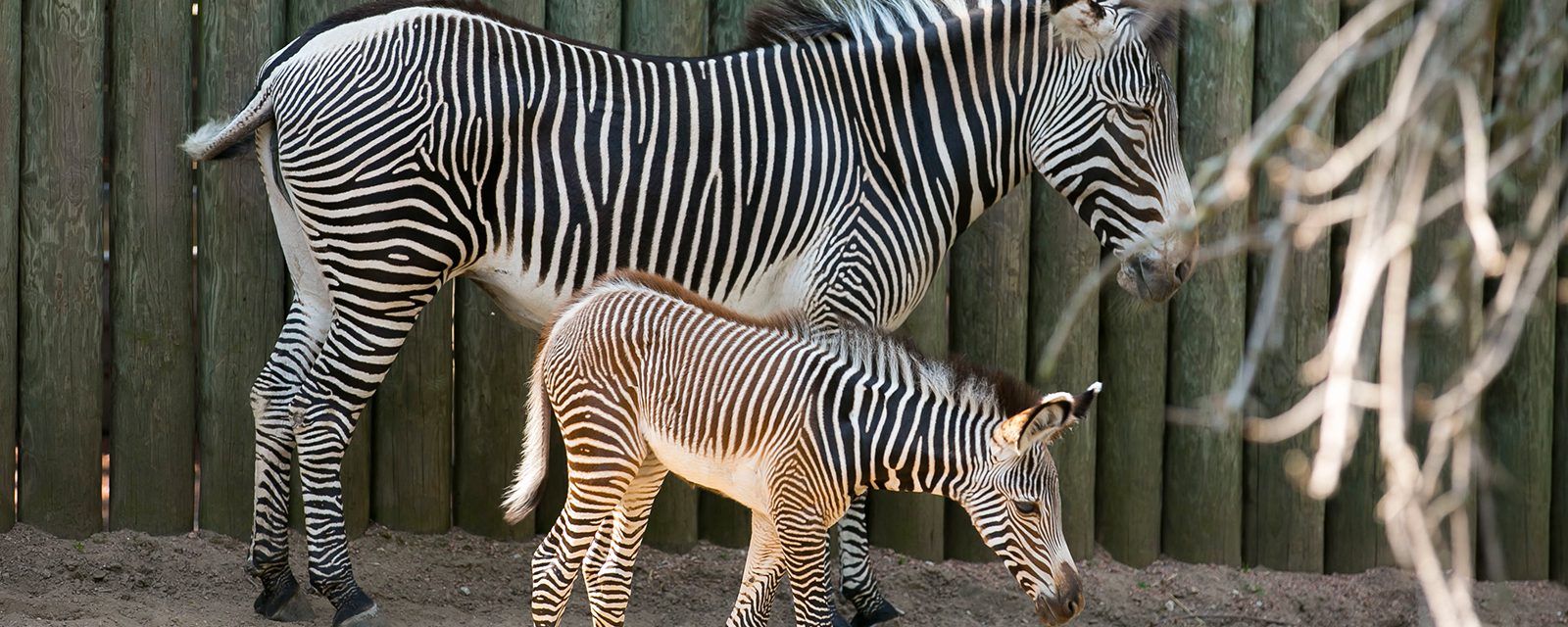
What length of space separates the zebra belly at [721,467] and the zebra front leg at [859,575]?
1.03 metres

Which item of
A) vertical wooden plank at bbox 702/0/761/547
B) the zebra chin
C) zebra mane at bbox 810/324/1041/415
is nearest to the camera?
zebra mane at bbox 810/324/1041/415

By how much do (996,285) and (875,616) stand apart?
4.53ft

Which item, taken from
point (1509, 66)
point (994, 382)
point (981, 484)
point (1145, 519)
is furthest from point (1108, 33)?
point (1509, 66)

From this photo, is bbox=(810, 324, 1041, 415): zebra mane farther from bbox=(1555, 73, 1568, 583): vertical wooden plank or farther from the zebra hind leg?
bbox=(1555, 73, 1568, 583): vertical wooden plank

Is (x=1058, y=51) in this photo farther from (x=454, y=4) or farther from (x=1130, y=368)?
(x=454, y=4)

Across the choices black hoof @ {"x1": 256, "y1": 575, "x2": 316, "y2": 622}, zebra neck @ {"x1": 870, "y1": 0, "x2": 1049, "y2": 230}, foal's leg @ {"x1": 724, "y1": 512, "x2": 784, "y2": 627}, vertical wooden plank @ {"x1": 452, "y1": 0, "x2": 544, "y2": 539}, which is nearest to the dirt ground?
black hoof @ {"x1": 256, "y1": 575, "x2": 316, "y2": 622}

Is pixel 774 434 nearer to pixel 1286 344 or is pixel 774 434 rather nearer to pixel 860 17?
pixel 860 17

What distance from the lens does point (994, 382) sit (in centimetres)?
470

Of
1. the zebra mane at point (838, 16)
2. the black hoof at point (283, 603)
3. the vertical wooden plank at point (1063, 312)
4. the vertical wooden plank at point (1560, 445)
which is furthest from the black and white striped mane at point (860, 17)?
the black hoof at point (283, 603)

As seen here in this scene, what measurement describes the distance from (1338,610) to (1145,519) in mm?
802

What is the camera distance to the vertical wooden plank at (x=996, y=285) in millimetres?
6027

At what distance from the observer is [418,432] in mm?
5961

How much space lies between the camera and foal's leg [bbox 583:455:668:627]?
4809 millimetres

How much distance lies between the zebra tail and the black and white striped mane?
64.2 inches
